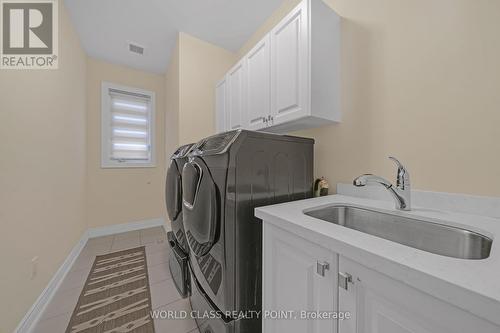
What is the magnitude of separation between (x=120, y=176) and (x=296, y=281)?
3515 millimetres

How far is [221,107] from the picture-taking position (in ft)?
7.55

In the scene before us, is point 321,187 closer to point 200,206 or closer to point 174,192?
point 200,206

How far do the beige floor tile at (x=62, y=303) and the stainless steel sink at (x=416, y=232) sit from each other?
1987mm

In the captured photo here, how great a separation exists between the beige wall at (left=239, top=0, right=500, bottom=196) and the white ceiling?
1.18 metres

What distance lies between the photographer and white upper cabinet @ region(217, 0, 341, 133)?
1198 millimetres

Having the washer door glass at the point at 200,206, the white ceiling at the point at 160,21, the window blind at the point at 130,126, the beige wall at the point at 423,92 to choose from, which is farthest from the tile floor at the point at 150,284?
the white ceiling at the point at 160,21

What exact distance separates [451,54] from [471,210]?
0.74 metres

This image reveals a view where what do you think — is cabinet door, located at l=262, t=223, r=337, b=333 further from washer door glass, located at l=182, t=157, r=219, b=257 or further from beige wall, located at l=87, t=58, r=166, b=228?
beige wall, located at l=87, t=58, r=166, b=228

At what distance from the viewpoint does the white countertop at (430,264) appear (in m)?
0.32

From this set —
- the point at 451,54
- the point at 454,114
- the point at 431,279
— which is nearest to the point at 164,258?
the point at 431,279

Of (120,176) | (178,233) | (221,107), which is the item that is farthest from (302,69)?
(120,176)

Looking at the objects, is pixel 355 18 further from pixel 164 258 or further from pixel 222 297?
pixel 164 258

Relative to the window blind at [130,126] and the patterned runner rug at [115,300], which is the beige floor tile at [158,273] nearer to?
the patterned runner rug at [115,300]

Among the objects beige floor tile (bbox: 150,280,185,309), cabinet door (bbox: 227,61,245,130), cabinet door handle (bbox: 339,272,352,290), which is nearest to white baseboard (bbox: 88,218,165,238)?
beige floor tile (bbox: 150,280,185,309)
